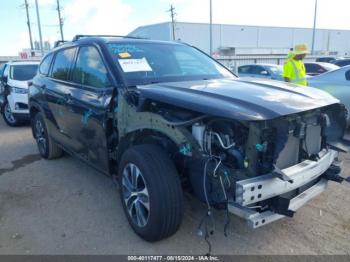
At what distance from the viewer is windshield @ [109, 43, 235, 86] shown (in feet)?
10.9

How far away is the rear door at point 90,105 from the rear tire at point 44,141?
4.26 feet

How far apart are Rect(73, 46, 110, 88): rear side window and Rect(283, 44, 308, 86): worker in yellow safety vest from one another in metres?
4.39

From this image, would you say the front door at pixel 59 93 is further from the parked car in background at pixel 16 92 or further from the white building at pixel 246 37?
the white building at pixel 246 37

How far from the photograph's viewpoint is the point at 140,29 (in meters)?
64.4

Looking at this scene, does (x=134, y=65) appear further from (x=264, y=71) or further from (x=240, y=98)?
(x=264, y=71)

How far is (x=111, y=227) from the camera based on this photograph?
3.24 metres

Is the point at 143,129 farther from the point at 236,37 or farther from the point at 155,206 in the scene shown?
the point at 236,37

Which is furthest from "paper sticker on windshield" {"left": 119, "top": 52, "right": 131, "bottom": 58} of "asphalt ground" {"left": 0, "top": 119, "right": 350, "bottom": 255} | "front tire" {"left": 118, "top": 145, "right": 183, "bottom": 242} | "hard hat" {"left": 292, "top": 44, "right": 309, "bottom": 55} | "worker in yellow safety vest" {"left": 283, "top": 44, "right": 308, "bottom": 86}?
"hard hat" {"left": 292, "top": 44, "right": 309, "bottom": 55}

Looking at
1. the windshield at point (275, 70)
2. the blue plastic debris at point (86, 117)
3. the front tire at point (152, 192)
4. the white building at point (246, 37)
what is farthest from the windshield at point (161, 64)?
the white building at point (246, 37)

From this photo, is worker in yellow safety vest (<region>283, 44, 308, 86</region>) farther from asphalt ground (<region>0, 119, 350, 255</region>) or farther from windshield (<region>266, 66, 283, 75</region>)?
windshield (<region>266, 66, 283, 75</region>)

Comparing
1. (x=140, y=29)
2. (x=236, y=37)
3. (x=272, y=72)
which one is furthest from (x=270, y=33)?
(x=272, y=72)

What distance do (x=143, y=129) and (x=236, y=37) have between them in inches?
2603

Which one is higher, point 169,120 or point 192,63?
point 192,63

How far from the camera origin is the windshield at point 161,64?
Answer: 3336mm
